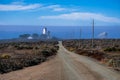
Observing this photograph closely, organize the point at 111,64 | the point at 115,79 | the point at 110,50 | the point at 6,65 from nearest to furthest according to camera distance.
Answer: the point at 115,79 < the point at 6,65 < the point at 111,64 < the point at 110,50

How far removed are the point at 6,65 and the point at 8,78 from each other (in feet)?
26.2

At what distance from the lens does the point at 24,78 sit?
22.5 metres

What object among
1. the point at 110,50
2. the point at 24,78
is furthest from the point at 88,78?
the point at 110,50

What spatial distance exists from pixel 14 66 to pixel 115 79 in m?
13.8

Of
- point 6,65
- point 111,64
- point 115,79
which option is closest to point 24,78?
point 115,79

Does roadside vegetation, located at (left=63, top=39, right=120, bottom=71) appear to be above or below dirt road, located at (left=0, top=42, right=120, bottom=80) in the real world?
below

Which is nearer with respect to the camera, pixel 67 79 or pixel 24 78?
pixel 67 79

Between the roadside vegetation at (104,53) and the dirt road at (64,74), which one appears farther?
the roadside vegetation at (104,53)

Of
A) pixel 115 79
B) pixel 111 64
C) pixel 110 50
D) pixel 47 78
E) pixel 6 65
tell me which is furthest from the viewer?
pixel 110 50

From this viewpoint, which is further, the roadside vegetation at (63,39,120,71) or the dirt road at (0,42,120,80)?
the roadside vegetation at (63,39,120,71)

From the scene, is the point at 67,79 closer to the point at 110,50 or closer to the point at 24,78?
the point at 24,78

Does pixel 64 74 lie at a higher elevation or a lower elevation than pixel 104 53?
higher

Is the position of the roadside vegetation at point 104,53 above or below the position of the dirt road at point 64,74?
below

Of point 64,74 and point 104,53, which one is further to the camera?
point 104,53
